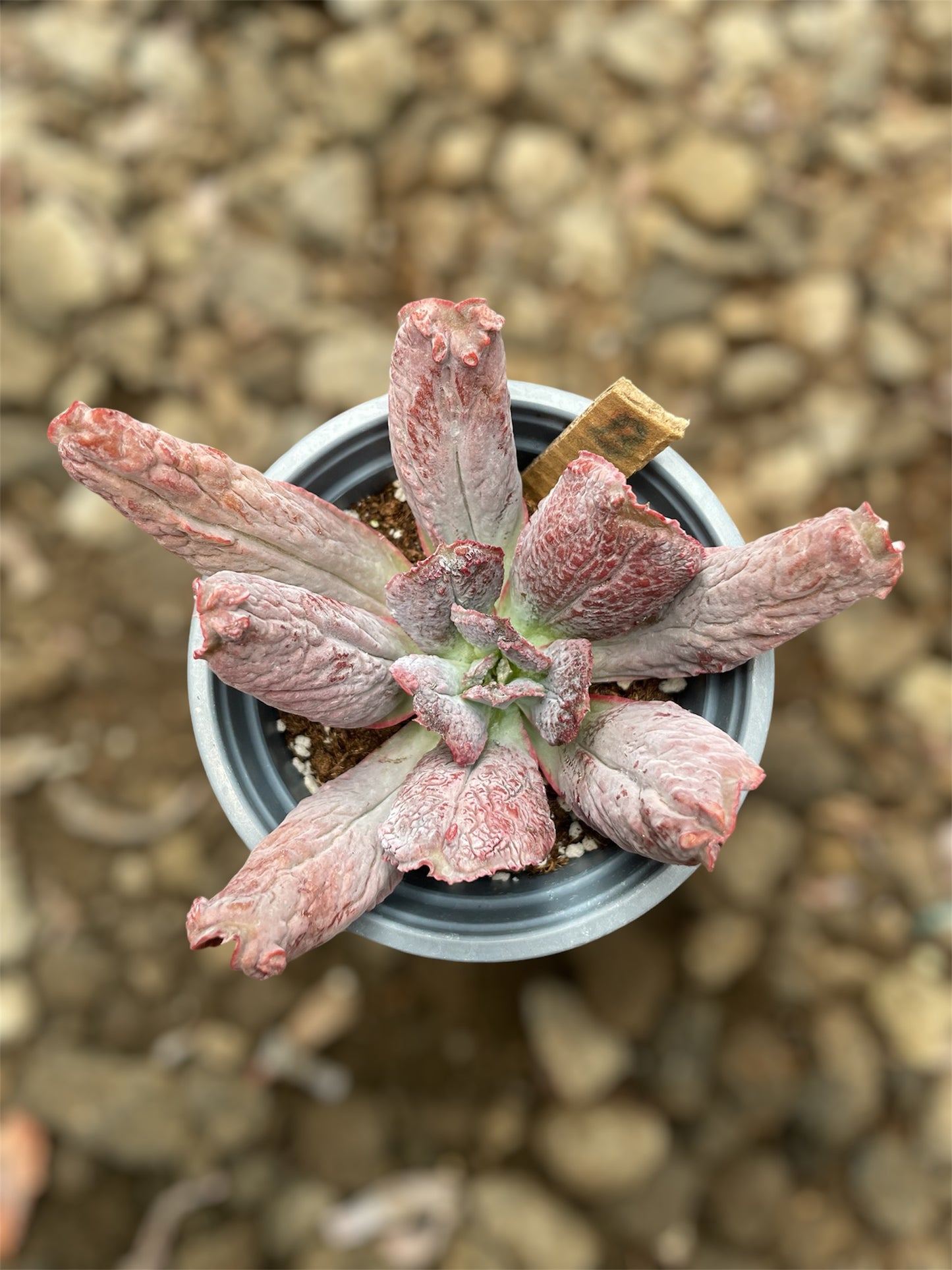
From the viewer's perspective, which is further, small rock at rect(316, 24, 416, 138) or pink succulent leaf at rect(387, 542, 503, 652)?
small rock at rect(316, 24, 416, 138)

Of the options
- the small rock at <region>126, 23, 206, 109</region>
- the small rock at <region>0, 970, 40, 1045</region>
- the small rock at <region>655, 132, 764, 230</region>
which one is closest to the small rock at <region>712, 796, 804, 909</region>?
the small rock at <region>655, 132, 764, 230</region>

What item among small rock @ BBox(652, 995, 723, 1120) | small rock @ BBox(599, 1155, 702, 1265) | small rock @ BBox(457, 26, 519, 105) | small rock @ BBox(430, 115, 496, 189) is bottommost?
small rock @ BBox(599, 1155, 702, 1265)

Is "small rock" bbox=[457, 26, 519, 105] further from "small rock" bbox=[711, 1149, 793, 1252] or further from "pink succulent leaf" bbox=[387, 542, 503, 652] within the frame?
"small rock" bbox=[711, 1149, 793, 1252]

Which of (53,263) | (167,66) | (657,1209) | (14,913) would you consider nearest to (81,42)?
(167,66)

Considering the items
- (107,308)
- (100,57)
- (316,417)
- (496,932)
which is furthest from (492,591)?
(100,57)

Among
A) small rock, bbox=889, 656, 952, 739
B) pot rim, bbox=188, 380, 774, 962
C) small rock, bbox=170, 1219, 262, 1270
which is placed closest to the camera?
pot rim, bbox=188, 380, 774, 962

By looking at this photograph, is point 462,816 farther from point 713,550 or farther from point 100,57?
point 100,57
